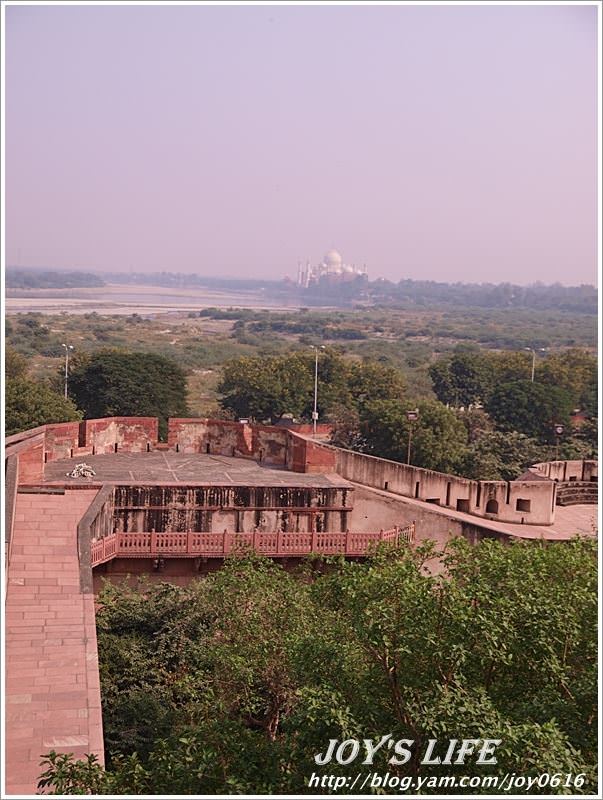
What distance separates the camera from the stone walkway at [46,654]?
9.95 metres

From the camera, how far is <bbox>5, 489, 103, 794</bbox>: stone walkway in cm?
995

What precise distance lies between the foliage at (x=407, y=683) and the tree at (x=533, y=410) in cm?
3604

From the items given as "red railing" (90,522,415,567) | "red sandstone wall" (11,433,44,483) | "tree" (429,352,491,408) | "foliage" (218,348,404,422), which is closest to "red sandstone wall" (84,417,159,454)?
"red sandstone wall" (11,433,44,483)

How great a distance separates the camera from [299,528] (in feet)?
65.9

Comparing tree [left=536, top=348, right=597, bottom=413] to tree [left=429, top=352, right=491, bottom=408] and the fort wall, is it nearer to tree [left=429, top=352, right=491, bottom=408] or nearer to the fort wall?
tree [left=429, top=352, right=491, bottom=408]

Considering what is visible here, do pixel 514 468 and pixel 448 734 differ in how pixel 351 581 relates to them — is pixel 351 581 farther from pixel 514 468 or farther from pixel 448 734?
pixel 514 468

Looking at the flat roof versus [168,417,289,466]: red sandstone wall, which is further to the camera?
[168,417,289,466]: red sandstone wall

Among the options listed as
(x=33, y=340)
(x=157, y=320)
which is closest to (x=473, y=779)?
(x=33, y=340)

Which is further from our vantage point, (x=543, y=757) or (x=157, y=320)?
(x=157, y=320)

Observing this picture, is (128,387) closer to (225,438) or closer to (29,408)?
(29,408)

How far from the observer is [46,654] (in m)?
11.8

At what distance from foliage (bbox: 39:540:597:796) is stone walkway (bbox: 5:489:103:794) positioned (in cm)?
61

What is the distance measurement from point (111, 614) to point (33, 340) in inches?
2847

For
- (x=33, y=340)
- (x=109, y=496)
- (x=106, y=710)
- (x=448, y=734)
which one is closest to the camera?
(x=448, y=734)
